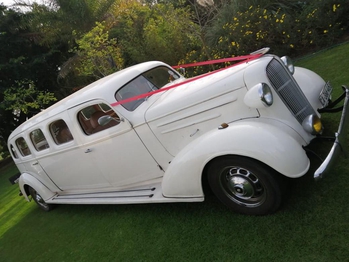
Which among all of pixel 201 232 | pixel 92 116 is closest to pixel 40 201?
pixel 92 116

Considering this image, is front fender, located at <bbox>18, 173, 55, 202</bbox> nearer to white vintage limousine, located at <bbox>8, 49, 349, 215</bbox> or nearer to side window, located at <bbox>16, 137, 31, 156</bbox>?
side window, located at <bbox>16, 137, 31, 156</bbox>

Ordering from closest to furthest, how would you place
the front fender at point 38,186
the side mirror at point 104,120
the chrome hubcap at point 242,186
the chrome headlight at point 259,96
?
the chrome headlight at point 259,96, the chrome hubcap at point 242,186, the side mirror at point 104,120, the front fender at point 38,186

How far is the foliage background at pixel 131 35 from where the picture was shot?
783cm

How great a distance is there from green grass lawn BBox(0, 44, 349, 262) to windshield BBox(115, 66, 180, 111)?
1428 mm

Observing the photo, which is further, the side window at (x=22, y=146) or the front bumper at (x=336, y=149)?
the side window at (x=22, y=146)

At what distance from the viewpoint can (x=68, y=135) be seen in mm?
4109

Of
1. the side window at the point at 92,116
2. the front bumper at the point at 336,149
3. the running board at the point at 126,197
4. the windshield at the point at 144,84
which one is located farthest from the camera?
the side window at the point at 92,116

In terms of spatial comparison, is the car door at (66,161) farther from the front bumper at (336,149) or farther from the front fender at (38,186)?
the front bumper at (336,149)

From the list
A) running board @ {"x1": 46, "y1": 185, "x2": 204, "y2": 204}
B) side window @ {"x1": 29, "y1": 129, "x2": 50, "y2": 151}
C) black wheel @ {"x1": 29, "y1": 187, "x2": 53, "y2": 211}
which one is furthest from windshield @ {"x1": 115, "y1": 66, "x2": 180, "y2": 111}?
black wheel @ {"x1": 29, "y1": 187, "x2": 53, "y2": 211}

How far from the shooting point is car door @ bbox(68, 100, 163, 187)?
3.43m

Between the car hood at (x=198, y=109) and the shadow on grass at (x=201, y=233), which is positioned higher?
the car hood at (x=198, y=109)

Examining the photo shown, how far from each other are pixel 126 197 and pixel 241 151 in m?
1.78

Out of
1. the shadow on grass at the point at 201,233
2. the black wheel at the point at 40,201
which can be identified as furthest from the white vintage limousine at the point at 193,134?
the black wheel at the point at 40,201

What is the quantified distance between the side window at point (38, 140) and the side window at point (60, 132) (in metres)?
0.32
